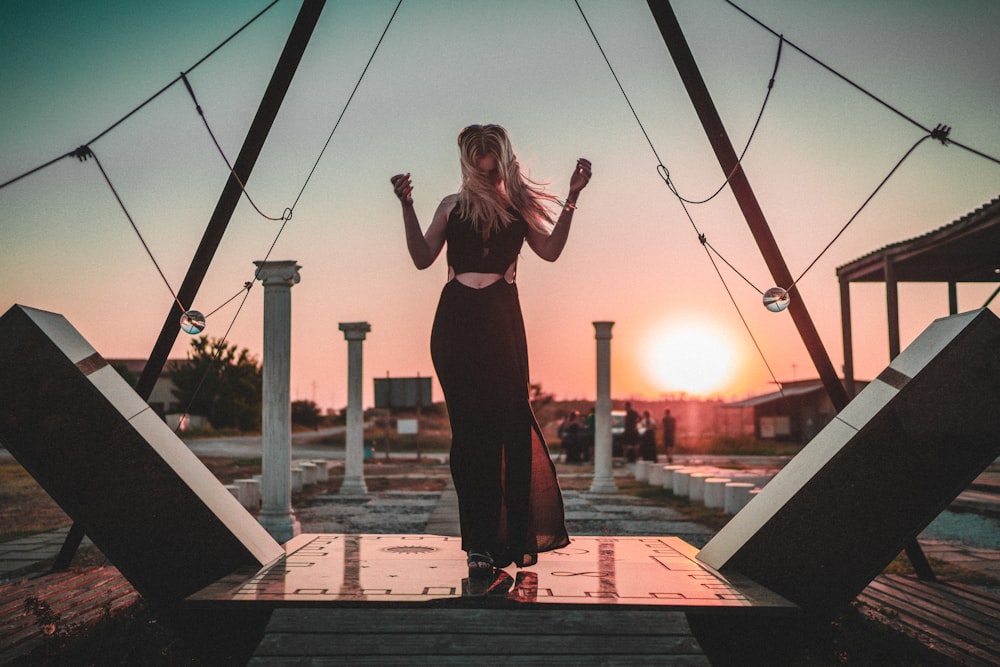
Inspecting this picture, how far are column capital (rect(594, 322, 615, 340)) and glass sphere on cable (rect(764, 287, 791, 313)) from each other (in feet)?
39.8

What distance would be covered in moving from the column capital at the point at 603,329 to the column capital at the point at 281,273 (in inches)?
338

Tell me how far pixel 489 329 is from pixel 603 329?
1392 centimetres

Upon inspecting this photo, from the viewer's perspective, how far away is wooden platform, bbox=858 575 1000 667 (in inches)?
178

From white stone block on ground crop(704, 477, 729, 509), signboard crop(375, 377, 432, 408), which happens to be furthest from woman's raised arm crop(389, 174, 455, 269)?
signboard crop(375, 377, 432, 408)

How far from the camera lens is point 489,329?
4270 mm

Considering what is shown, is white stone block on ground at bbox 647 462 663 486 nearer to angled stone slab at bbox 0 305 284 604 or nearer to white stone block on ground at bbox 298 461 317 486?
white stone block on ground at bbox 298 461 317 486

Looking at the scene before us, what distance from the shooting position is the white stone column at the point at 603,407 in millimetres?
17297

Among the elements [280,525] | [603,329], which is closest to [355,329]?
[603,329]

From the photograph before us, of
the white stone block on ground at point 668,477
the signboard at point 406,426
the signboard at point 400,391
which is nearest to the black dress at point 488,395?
the white stone block on ground at point 668,477

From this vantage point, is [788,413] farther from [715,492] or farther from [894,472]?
[894,472]

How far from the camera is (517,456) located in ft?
14.0

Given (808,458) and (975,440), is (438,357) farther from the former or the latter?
(975,440)

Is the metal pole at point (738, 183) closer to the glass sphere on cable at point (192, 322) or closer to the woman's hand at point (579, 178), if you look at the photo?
the woman's hand at point (579, 178)

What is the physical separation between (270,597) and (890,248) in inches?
542
